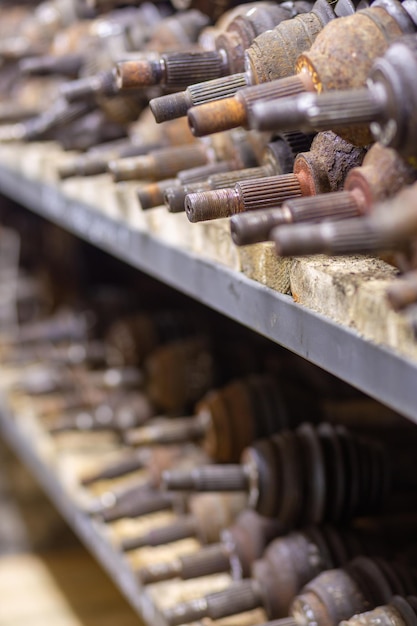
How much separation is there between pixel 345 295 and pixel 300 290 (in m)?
0.07

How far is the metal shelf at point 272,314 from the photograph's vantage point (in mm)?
513

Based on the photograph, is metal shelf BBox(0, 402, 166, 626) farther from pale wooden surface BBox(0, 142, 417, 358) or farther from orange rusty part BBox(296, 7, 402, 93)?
orange rusty part BBox(296, 7, 402, 93)

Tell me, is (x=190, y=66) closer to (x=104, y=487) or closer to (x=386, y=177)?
(x=386, y=177)

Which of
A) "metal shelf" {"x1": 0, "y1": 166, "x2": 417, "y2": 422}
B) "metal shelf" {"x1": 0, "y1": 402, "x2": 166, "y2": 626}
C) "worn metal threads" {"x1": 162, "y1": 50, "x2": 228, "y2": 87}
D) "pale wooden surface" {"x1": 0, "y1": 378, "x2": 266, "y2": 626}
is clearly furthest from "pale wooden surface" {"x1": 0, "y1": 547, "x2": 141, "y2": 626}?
"worn metal threads" {"x1": 162, "y1": 50, "x2": 228, "y2": 87}

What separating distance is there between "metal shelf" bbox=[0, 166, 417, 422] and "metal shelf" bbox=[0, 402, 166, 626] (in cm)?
33

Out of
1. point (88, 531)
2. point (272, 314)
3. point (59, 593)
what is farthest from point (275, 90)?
point (59, 593)

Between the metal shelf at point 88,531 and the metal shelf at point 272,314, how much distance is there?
33 centimetres

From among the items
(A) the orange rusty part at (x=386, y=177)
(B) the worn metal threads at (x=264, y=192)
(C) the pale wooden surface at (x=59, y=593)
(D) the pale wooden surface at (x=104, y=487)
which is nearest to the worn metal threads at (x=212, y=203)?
(B) the worn metal threads at (x=264, y=192)

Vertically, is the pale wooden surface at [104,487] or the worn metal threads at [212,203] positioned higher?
the worn metal threads at [212,203]

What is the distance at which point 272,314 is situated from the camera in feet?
2.22

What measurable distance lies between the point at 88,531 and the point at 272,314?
0.62m

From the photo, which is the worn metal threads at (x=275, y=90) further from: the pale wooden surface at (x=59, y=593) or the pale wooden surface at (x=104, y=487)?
the pale wooden surface at (x=59, y=593)

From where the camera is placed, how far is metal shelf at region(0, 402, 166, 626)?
3.31ft

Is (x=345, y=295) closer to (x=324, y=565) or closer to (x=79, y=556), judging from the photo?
(x=324, y=565)
